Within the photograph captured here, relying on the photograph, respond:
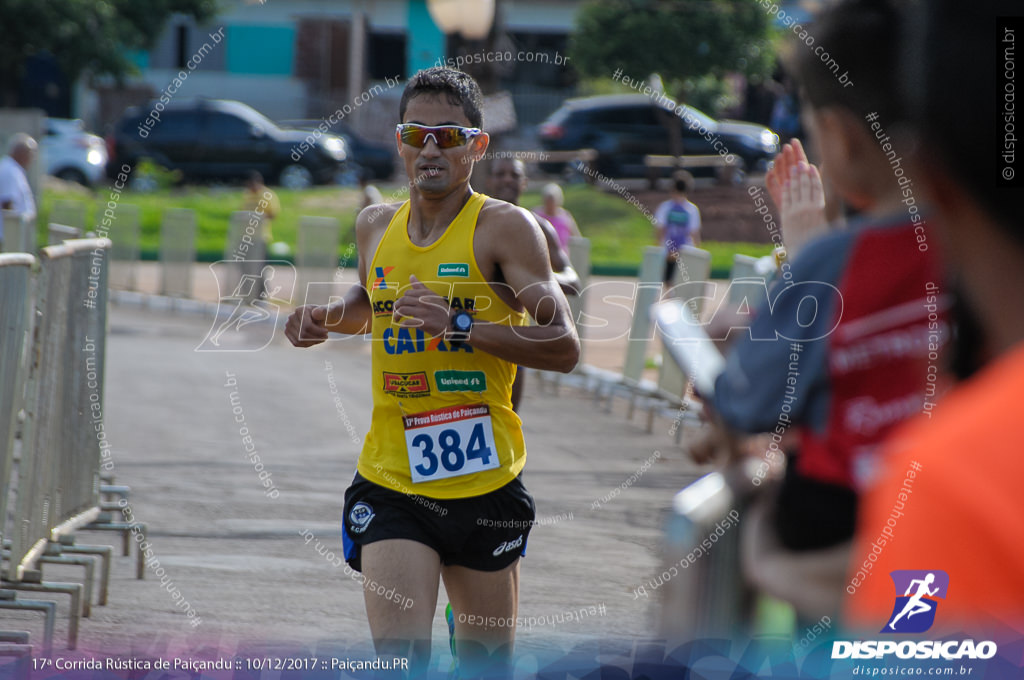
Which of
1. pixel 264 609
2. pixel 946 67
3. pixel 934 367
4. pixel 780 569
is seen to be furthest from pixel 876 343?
pixel 264 609

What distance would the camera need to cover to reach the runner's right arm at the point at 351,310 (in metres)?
3.94

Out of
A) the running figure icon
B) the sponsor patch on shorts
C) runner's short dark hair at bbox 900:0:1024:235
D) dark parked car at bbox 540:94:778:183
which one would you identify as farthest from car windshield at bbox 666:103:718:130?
runner's short dark hair at bbox 900:0:1024:235

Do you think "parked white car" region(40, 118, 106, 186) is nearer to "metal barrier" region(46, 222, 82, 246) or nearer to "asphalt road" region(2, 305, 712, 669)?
"asphalt road" region(2, 305, 712, 669)

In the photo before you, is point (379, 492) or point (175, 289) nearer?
point (379, 492)

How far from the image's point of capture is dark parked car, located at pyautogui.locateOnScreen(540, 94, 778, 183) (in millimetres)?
27609

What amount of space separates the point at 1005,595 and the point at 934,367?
2.11ft

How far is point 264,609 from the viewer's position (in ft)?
18.6

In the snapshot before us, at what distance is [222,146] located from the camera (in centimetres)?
2972

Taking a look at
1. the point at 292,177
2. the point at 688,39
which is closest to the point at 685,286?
the point at 688,39

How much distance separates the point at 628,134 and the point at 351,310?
80.6 feet

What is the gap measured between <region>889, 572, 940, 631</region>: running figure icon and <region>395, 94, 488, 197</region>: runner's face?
2.62 meters

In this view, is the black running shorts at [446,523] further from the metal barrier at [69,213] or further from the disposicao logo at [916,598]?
the metal barrier at [69,213]

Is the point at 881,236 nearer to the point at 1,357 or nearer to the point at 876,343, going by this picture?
the point at 876,343

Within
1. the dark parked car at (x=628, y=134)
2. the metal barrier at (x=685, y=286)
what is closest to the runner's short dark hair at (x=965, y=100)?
the metal barrier at (x=685, y=286)
